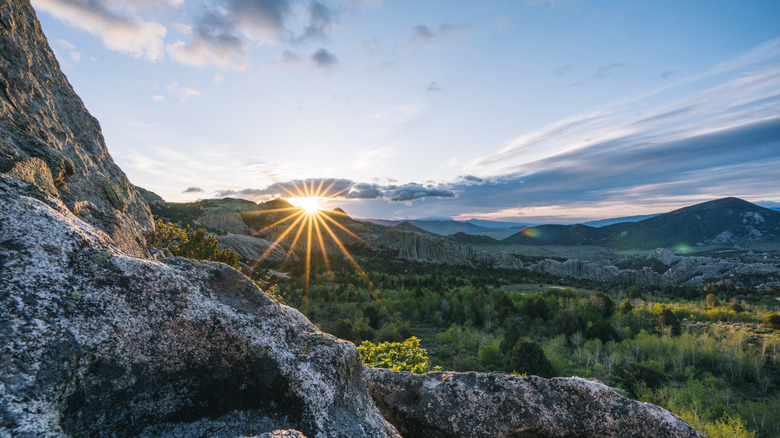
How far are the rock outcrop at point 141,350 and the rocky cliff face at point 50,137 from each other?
154cm

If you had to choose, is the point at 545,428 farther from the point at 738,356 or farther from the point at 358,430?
the point at 738,356

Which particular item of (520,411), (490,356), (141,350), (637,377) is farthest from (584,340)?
(141,350)

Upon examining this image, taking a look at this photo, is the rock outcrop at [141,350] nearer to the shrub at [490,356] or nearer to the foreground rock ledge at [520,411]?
the foreground rock ledge at [520,411]

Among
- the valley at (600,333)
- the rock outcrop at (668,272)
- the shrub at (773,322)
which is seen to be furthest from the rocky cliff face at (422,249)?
the shrub at (773,322)

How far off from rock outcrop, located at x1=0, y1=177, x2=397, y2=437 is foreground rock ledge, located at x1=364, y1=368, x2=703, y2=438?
1.93m

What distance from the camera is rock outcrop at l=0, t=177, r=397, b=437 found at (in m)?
2.22

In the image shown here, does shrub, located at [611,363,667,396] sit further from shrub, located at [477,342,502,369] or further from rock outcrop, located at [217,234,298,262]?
rock outcrop, located at [217,234,298,262]

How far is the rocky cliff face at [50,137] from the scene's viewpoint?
14.1 feet

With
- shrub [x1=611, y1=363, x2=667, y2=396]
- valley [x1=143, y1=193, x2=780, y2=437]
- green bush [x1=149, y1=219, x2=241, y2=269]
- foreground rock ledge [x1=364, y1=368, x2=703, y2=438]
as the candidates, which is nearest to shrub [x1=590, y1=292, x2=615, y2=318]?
valley [x1=143, y1=193, x2=780, y2=437]

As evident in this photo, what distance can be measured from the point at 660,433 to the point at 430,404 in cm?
362

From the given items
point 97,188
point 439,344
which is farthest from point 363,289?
point 97,188

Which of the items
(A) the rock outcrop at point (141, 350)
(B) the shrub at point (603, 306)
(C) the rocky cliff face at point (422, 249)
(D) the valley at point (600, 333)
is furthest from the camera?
(C) the rocky cliff face at point (422, 249)

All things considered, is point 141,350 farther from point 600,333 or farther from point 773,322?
point 773,322

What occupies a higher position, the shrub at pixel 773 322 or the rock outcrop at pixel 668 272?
the shrub at pixel 773 322
